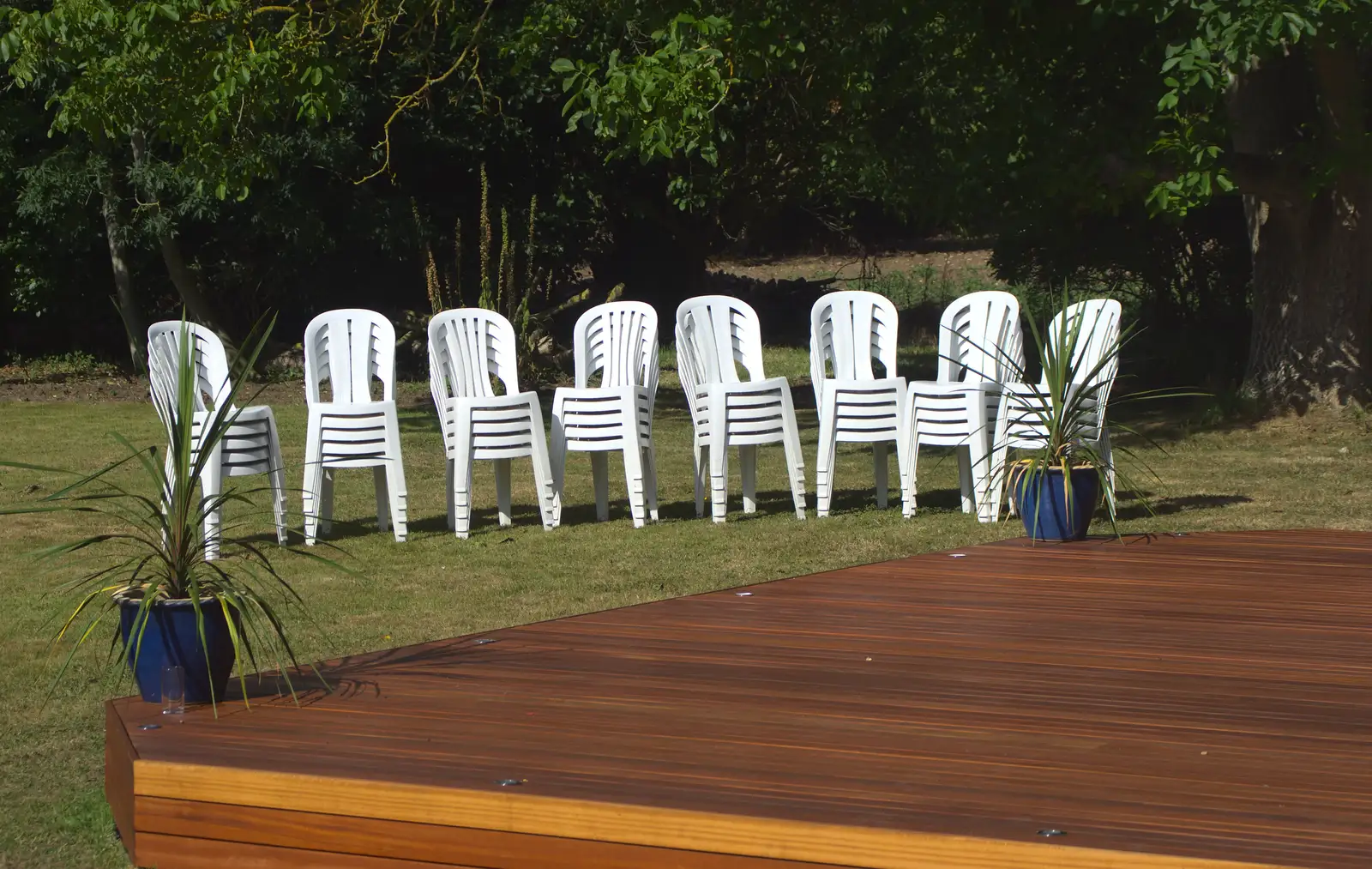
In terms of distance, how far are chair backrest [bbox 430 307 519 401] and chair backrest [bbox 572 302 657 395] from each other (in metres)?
0.38

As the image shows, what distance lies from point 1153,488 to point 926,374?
7.03 meters

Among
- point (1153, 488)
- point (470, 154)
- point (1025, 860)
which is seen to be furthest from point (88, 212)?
point (1025, 860)

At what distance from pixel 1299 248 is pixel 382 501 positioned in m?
7.35

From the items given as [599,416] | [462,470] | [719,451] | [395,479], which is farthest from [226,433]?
[719,451]

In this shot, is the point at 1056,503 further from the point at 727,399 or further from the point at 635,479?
the point at 635,479

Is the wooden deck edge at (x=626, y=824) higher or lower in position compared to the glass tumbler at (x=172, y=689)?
lower

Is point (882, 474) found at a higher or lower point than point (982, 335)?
lower

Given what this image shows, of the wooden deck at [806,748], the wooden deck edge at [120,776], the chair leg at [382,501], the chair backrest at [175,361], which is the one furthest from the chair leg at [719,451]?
the wooden deck edge at [120,776]

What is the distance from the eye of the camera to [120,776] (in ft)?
10.5

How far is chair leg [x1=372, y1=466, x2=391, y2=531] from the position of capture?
25.6ft

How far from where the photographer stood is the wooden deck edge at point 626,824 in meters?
2.49

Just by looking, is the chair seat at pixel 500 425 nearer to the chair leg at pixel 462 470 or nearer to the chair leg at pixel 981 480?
the chair leg at pixel 462 470

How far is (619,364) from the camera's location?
8.27 meters

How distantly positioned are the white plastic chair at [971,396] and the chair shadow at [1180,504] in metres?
0.72
